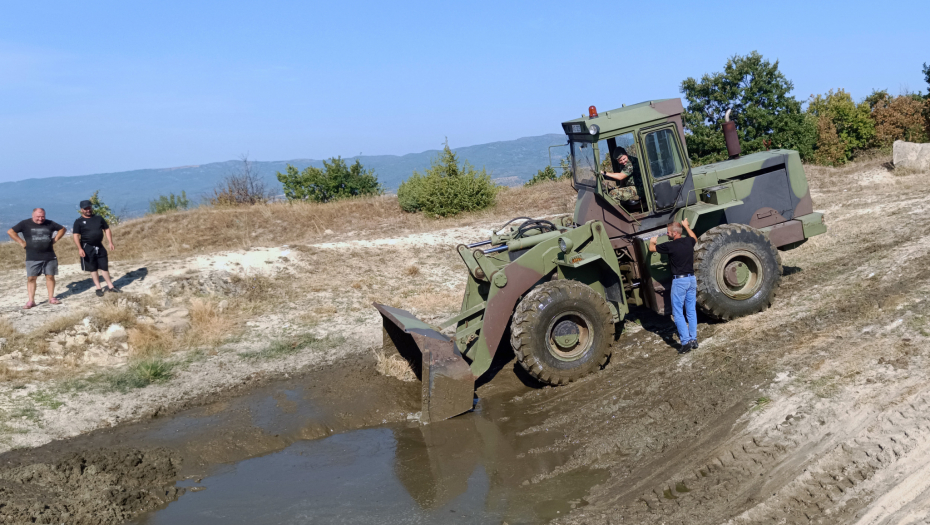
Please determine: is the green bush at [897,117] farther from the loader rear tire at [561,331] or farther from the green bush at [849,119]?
the loader rear tire at [561,331]

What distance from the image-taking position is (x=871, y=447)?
545 centimetres

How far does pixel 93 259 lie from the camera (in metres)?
12.2

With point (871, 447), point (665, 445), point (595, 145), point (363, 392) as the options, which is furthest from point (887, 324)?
point (363, 392)

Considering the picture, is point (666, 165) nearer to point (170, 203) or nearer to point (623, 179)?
point (623, 179)

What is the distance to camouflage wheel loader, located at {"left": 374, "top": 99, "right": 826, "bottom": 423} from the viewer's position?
8.00 metres

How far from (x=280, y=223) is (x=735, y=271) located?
16585 mm

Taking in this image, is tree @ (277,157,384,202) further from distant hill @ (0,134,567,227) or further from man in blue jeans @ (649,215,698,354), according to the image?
distant hill @ (0,134,567,227)

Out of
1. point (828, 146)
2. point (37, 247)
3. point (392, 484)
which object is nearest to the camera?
point (392, 484)

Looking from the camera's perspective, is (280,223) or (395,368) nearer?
(395,368)

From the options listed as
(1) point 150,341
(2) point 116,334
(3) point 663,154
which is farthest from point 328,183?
(3) point 663,154

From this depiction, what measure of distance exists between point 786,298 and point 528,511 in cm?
559

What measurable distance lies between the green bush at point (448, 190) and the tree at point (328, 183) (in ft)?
19.8

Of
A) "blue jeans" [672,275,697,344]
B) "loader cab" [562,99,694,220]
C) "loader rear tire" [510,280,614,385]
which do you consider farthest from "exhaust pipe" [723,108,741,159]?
"loader rear tire" [510,280,614,385]

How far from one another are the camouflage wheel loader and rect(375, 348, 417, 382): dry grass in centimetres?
11
